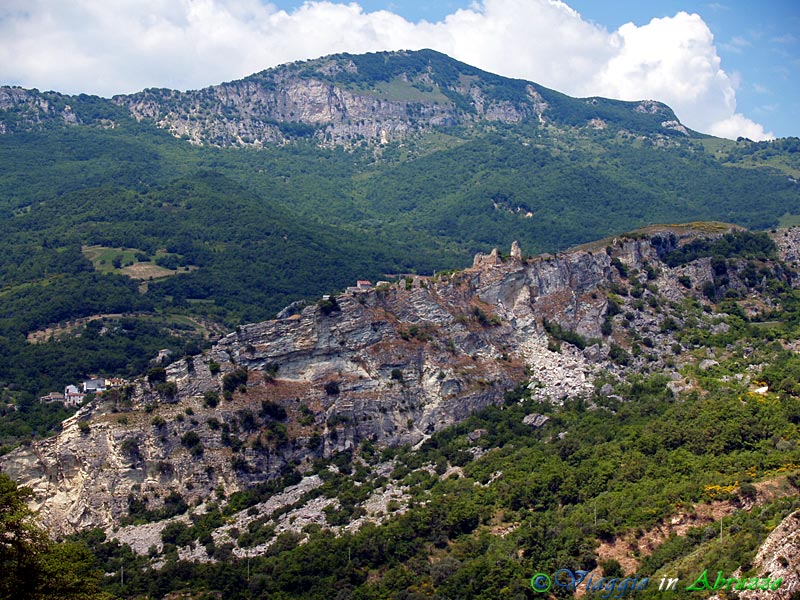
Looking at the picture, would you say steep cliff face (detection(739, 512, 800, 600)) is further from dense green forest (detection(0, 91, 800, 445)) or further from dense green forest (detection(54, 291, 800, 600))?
dense green forest (detection(0, 91, 800, 445))

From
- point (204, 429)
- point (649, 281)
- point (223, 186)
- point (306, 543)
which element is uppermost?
point (223, 186)

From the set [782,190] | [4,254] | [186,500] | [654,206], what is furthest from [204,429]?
[782,190]

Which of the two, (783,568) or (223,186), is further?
(223,186)

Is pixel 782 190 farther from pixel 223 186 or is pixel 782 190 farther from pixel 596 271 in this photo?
pixel 596 271

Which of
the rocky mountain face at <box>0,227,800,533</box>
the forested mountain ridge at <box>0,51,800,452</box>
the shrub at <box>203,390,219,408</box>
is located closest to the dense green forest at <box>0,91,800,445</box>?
the forested mountain ridge at <box>0,51,800,452</box>

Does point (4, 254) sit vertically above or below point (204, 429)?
above

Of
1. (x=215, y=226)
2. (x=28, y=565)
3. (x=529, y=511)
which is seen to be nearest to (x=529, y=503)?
(x=529, y=511)

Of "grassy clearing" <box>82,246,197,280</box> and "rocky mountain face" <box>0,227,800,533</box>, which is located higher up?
"grassy clearing" <box>82,246,197,280</box>
